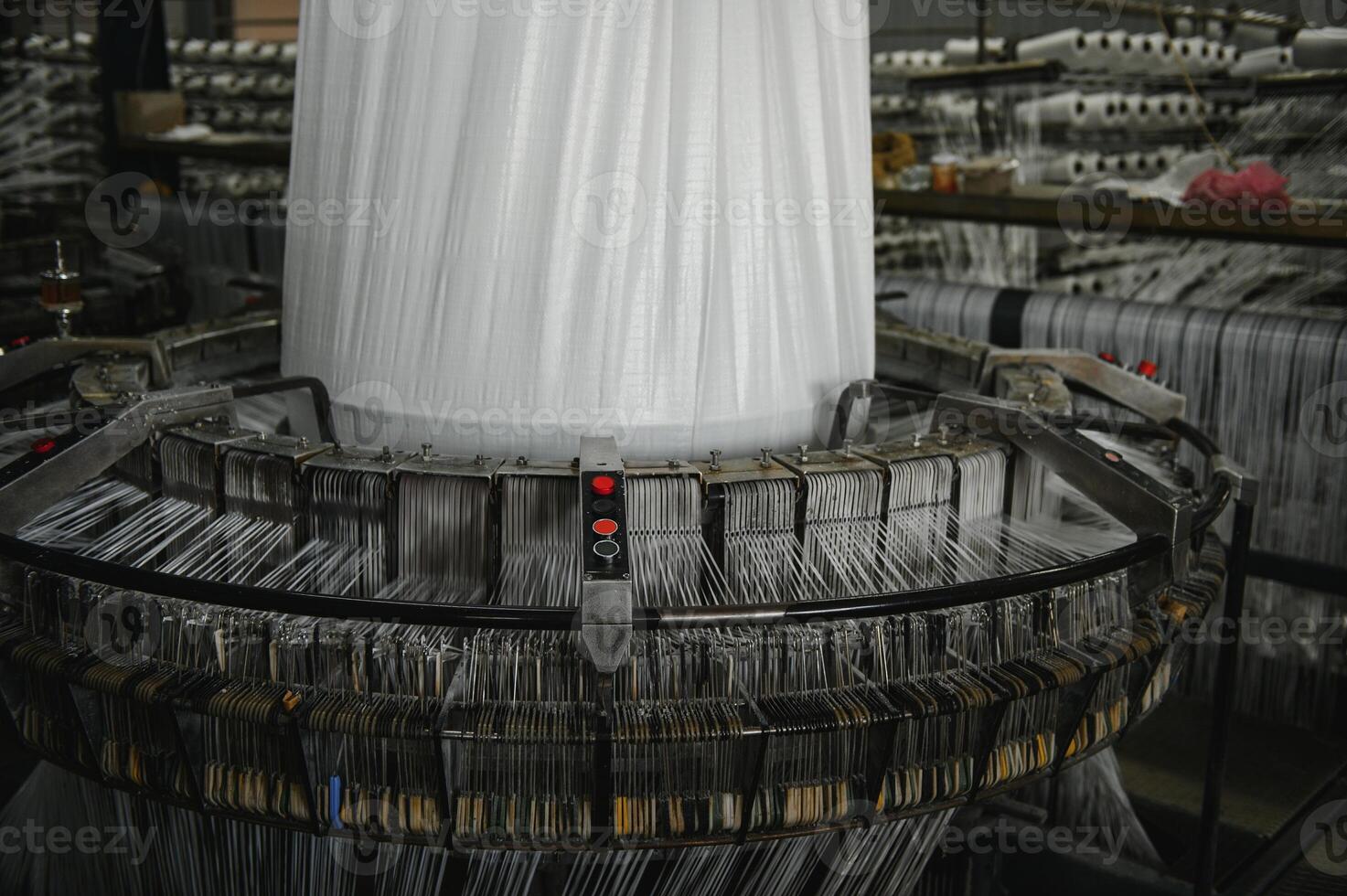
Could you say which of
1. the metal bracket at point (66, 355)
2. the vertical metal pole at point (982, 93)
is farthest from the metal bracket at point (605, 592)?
the vertical metal pole at point (982, 93)

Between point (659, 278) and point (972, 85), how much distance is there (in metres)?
2.95

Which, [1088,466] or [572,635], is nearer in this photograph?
[572,635]

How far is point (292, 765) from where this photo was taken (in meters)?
1.39

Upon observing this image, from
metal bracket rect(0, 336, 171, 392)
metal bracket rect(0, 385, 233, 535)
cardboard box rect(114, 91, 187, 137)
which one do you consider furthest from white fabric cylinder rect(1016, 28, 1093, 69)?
cardboard box rect(114, 91, 187, 137)

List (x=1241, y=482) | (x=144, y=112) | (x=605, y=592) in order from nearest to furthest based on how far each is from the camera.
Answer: (x=605, y=592) → (x=1241, y=482) → (x=144, y=112)

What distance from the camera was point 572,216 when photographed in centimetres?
164

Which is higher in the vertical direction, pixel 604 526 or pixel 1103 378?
pixel 1103 378

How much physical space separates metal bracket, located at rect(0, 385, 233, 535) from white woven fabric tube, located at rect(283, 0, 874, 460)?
0.71 feet

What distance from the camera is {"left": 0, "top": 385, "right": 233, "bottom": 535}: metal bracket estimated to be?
4.95 ft

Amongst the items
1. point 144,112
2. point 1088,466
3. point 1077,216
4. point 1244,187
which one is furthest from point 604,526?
point 144,112

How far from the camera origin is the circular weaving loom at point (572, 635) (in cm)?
137

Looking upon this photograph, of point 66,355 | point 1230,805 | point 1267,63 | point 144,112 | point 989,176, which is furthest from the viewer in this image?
point 144,112

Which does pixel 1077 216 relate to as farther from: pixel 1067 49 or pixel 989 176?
pixel 1067 49

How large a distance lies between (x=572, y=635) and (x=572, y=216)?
57 cm
